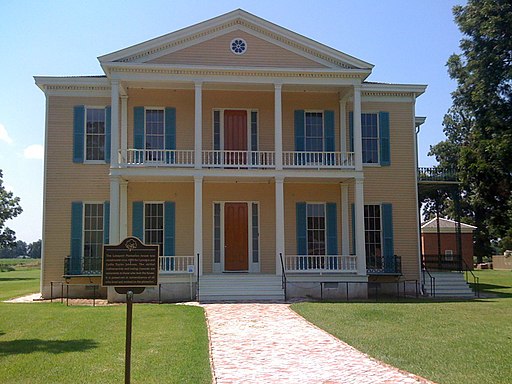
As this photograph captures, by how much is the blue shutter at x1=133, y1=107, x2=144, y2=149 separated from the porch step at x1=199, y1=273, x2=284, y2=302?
5596mm

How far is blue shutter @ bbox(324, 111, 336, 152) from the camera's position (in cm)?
2202

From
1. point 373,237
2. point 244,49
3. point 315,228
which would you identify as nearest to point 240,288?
point 315,228

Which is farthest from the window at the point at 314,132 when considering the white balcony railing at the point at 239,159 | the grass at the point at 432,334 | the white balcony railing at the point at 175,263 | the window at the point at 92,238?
the window at the point at 92,238

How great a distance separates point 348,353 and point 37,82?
1624 centimetres

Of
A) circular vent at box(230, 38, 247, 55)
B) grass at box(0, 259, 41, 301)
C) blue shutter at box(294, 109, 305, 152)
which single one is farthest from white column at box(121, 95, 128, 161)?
grass at box(0, 259, 41, 301)

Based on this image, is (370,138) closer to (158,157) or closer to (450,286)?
(450,286)

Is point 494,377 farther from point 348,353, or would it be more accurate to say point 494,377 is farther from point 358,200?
point 358,200

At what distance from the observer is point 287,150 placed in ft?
72.2

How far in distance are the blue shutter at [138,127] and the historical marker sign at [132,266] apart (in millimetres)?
13703

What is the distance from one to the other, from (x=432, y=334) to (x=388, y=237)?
1076cm

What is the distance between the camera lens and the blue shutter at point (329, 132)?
22.0 metres

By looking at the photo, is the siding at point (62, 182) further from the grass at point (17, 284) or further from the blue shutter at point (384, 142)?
the blue shutter at point (384, 142)

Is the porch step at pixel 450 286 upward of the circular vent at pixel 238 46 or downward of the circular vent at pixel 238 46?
downward

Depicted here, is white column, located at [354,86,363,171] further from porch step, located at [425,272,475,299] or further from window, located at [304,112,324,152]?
porch step, located at [425,272,475,299]
